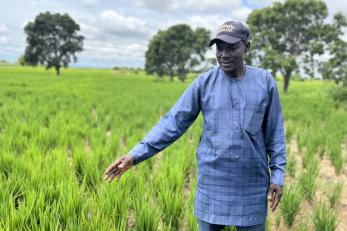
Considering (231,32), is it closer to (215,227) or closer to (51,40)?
(215,227)

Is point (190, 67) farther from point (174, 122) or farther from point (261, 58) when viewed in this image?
point (174, 122)

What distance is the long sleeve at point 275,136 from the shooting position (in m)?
1.95

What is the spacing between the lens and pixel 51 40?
157 ft

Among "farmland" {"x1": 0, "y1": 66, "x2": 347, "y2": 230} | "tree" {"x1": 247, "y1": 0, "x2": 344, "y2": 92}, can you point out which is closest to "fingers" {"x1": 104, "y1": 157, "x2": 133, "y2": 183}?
"farmland" {"x1": 0, "y1": 66, "x2": 347, "y2": 230}

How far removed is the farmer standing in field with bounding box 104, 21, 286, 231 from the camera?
1854 millimetres

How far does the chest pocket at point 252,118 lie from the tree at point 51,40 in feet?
154

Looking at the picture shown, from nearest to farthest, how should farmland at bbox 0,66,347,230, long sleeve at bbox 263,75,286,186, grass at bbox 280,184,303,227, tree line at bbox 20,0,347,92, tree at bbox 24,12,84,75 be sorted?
long sleeve at bbox 263,75,286,186 → farmland at bbox 0,66,347,230 → grass at bbox 280,184,303,227 → tree line at bbox 20,0,347,92 → tree at bbox 24,12,84,75

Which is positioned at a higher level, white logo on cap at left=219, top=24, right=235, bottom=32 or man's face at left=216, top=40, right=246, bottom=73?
white logo on cap at left=219, top=24, right=235, bottom=32

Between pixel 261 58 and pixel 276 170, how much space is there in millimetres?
28569

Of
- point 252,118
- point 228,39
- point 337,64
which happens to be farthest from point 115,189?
point 337,64

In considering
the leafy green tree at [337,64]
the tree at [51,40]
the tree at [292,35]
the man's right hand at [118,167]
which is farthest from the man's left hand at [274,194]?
the tree at [51,40]

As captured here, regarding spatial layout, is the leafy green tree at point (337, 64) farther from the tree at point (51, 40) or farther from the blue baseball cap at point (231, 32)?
the tree at point (51, 40)

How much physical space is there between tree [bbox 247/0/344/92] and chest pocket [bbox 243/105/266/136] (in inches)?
1036

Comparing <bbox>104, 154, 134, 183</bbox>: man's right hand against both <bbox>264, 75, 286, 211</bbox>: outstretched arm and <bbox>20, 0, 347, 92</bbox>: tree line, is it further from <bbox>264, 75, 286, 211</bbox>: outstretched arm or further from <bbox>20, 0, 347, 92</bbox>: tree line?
<bbox>20, 0, 347, 92</bbox>: tree line
